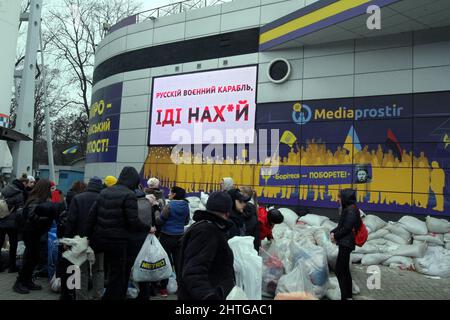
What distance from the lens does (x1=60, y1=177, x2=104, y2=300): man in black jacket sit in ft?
17.5

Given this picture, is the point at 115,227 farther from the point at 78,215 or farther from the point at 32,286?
the point at 32,286

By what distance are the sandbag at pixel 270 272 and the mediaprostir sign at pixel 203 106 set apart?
7.41 m

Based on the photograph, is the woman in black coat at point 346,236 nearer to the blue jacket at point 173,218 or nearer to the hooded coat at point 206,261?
the blue jacket at point 173,218

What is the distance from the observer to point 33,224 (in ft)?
19.7

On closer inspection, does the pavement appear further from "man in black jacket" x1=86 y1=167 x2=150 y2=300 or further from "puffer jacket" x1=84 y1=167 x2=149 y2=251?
"puffer jacket" x1=84 y1=167 x2=149 y2=251

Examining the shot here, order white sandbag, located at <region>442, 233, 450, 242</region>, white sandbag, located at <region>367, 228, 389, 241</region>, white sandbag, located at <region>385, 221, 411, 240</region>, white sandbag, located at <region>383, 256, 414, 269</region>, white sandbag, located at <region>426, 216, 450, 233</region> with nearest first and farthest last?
white sandbag, located at <region>383, 256, 414, 269</region> < white sandbag, located at <region>442, 233, 450, 242</region> < white sandbag, located at <region>426, 216, 450, 233</region> < white sandbag, located at <region>385, 221, 411, 240</region> < white sandbag, located at <region>367, 228, 389, 241</region>

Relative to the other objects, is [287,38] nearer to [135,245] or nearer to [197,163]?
[197,163]

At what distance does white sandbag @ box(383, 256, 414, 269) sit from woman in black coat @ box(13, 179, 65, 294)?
21.5 ft

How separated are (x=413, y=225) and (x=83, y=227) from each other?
7503 mm

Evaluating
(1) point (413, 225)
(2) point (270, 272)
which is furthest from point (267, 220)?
(1) point (413, 225)

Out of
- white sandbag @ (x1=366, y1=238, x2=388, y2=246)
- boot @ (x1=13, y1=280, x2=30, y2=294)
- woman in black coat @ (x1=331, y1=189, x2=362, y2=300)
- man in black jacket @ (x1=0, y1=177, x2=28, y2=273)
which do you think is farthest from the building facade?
boot @ (x1=13, y1=280, x2=30, y2=294)

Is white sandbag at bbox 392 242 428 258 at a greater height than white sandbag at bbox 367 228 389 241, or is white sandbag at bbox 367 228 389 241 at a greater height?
white sandbag at bbox 367 228 389 241

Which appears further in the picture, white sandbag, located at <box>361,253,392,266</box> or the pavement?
white sandbag, located at <box>361,253,392,266</box>

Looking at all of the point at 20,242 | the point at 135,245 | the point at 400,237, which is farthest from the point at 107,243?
the point at 400,237
